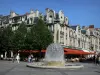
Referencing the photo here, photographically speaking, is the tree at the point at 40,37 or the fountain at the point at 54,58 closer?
the fountain at the point at 54,58

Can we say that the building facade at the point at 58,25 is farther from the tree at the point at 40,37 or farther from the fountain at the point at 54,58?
the fountain at the point at 54,58

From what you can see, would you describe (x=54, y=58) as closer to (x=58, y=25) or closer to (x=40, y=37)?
(x=40, y=37)

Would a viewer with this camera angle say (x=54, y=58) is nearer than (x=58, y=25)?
Yes

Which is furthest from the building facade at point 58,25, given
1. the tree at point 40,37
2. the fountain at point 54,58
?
the fountain at point 54,58

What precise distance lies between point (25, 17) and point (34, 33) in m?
25.3

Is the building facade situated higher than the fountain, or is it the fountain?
the building facade

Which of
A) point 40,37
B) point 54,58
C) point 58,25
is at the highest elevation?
point 58,25

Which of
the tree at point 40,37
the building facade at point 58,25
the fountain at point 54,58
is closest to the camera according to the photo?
the fountain at point 54,58

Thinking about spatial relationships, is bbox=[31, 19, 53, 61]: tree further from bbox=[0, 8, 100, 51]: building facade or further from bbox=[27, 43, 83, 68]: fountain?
bbox=[27, 43, 83, 68]: fountain

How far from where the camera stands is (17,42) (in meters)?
57.8

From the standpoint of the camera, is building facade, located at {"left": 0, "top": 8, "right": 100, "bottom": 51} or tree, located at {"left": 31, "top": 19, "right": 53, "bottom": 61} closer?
tree, located at {"left": 31, "top": 19, "right": 53, "bottom": 61}

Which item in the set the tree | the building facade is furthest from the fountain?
the building facade

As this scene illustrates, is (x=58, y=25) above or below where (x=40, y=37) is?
above

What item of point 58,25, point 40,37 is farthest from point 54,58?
point 58,25
